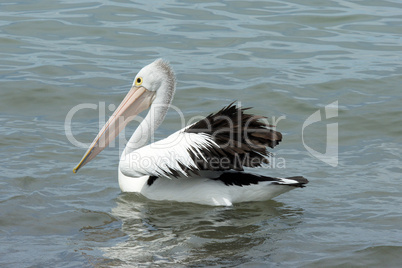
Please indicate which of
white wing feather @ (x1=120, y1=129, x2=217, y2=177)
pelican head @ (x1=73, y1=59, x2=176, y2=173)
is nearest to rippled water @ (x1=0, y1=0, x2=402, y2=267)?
white wing feather @ (x1=120, y1=129, x2=217, y2=177)

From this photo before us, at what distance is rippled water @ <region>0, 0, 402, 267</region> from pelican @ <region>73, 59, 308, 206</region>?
0.40ft

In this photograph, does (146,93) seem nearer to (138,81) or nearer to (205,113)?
(138,81)

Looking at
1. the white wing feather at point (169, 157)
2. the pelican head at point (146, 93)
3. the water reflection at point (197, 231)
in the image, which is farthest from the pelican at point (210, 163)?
the pelican head at point (146, 93)

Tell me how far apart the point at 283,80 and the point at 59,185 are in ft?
12.9

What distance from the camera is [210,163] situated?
16.0 ft

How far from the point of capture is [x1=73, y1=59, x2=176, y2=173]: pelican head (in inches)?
225

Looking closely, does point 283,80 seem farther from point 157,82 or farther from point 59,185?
point 59,185

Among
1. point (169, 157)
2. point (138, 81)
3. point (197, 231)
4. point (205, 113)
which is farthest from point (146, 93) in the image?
point (205, 113)

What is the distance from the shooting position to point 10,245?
4.28 meters

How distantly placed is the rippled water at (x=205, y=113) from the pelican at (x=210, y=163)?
4.8 inches

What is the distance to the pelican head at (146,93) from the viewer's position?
572 cm

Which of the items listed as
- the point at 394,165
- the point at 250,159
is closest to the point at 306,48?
the point at 394,165

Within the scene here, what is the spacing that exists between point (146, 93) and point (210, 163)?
48.7 inches

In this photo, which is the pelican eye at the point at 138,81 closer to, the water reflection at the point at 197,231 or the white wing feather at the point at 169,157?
the white wing feather at the point at 169,157
